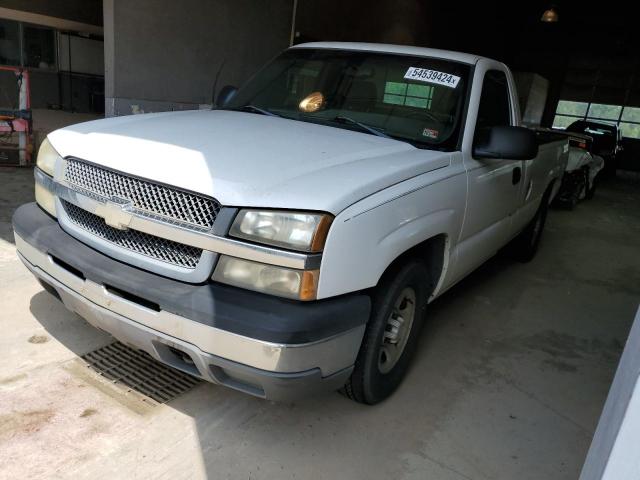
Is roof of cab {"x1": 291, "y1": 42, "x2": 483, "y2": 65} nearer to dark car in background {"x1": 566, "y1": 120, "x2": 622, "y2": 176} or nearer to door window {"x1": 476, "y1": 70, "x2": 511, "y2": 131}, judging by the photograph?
door window {"x1": 476, "y1": 70, "x2": 511, "y2": 131}

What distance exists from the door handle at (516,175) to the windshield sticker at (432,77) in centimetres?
96

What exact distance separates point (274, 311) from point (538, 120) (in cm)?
2196

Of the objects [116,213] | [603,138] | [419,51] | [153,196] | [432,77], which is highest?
[419,51]

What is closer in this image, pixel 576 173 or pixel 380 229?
pixel 380 229

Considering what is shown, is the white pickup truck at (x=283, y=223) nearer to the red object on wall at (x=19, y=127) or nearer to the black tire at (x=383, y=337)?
the black tire at (x=383, y=337)

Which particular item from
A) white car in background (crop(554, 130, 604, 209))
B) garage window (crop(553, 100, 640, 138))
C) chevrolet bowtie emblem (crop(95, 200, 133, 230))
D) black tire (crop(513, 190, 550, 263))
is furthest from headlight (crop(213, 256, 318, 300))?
garage window (crop(553, 100, 640, 138))

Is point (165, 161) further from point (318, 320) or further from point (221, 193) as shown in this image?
point (318, 320)

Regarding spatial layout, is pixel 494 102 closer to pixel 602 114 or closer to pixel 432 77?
pixel 432 77

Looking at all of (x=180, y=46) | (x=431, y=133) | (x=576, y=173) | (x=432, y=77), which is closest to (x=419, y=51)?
(x=432, y=77)

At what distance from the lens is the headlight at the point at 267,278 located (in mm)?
1967

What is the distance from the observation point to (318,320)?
197cm

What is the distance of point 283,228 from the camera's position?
1986 millimetres

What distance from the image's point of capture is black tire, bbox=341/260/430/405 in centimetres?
241

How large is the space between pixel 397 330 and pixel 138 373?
141 cm
